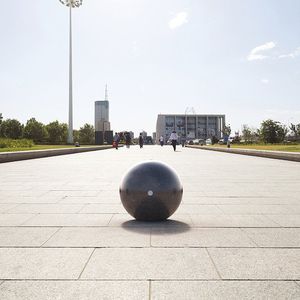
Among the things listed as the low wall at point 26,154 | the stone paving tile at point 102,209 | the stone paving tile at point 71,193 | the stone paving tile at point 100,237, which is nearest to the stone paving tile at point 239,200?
the stone paving tile at point 102,209

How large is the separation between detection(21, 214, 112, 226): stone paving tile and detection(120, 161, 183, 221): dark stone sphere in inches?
21.9

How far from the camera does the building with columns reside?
169 metres

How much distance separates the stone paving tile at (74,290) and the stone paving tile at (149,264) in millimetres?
161

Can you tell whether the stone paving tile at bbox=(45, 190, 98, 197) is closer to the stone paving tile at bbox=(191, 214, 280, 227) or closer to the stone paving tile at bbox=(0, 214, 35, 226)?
the stone paving tile at bbox=(0, 214, 35, 226)

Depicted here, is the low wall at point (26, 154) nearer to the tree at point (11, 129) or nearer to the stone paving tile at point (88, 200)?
the stone paving tile at point (88, 200)

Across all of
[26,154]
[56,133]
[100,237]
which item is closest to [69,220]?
[100,237]

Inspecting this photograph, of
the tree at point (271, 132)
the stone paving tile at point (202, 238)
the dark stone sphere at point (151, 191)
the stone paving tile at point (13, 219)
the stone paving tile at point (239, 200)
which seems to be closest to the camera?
the stone paving tile at point (202, 238)

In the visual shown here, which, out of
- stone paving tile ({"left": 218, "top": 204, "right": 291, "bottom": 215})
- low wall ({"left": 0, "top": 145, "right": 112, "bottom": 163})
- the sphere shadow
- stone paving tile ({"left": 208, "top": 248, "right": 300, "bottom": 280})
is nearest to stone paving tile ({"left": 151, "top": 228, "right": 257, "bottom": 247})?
the sphere shadow

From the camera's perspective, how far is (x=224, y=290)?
316 centimetres

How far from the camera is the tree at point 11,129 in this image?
107250mm

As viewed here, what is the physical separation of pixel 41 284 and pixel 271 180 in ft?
30.1

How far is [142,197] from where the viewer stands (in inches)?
216

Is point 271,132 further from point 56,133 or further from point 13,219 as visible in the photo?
point 56,133

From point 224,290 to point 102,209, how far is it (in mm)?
4010
